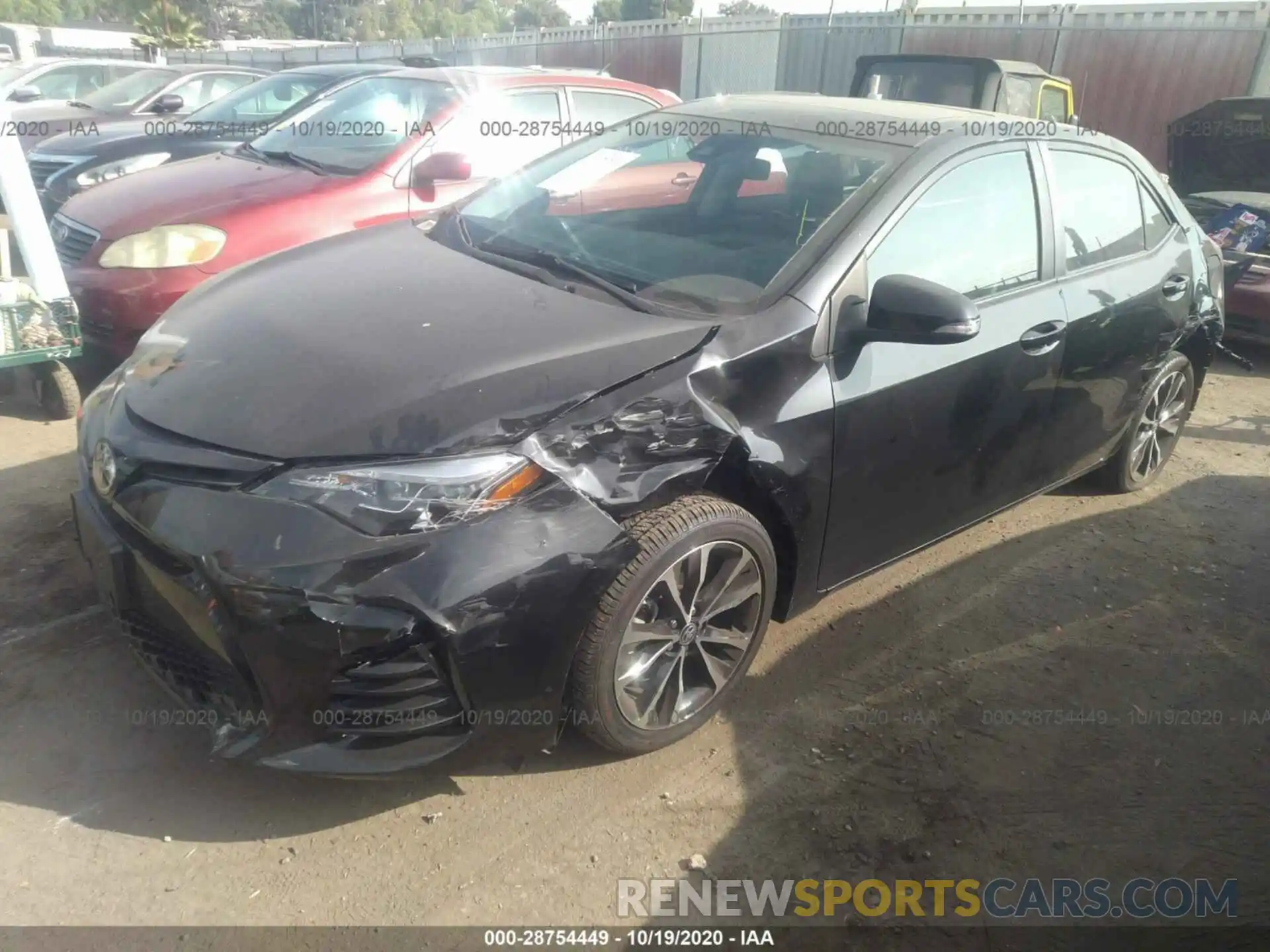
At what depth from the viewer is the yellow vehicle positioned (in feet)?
26.0

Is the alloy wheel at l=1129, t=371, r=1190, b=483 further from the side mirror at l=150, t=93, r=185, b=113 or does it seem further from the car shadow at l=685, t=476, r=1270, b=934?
the side mirror at l=150, t=93, r=185, b=113

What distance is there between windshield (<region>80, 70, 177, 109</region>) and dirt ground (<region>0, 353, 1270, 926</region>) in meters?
7.28

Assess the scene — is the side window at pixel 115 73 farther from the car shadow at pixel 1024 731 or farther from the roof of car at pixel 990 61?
the car shadow at pixel 1024 731

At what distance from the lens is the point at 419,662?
2002 millimetres

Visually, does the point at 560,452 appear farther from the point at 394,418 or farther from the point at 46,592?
the point at 46,592

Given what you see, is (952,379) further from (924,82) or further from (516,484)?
(924,82)

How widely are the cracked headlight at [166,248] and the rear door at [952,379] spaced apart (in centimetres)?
308

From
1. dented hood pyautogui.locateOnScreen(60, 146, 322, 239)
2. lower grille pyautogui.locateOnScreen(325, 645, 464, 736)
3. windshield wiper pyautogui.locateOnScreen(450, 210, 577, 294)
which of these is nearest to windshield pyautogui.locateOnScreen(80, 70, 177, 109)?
dented hood pyautogui.locateOnScreen(60, 146, 322, 239)

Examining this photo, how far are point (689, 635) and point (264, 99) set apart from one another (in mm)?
6820

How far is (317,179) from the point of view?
15.3 ft

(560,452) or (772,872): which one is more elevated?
(560,452)

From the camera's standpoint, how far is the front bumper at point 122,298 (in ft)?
13.4

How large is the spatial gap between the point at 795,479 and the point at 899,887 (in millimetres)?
1068

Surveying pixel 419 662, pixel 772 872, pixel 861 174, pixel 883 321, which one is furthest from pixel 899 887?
pixel 861 174
